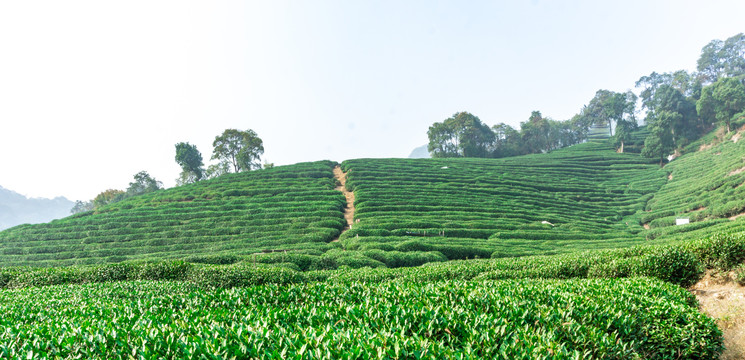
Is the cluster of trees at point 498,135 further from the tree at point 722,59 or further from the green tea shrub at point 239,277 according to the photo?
the green tea shrub at point 239,277

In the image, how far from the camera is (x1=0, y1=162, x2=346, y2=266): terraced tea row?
30328 mm

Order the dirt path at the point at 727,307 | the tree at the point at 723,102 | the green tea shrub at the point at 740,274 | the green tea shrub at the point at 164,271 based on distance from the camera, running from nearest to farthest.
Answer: the dirt path at the point at 727,307
the green tea shrub at the point at 740,274
the green tea shrub at the point at 164,271
the tree at the point at 723,102

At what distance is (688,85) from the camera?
94875 millimetres

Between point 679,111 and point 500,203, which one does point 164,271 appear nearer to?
point 500,203

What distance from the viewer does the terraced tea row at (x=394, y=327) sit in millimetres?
4285

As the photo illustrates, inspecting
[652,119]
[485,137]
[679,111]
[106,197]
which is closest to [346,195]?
[485,137]

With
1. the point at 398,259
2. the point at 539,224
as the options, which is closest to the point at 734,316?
the point at 398,259

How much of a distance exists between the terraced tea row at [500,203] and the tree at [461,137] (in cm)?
1759

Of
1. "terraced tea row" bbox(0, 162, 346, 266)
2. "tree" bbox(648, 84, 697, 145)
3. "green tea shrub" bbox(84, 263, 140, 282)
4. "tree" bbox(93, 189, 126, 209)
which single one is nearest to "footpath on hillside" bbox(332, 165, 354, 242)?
"terraced tea row" bbox(0, 162, 346, 266)

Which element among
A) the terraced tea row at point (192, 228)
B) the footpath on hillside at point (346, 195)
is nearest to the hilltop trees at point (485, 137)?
the footpath on hillside at point (346, 195)

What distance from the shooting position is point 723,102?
56.7m

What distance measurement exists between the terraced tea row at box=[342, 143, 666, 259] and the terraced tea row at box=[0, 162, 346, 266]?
4176 mm

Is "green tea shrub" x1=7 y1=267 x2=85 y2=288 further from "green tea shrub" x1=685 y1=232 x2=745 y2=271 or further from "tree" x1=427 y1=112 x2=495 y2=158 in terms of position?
"tree" x1=427 y1=112 x2=495 y2=158

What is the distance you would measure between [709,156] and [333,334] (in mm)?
66458
